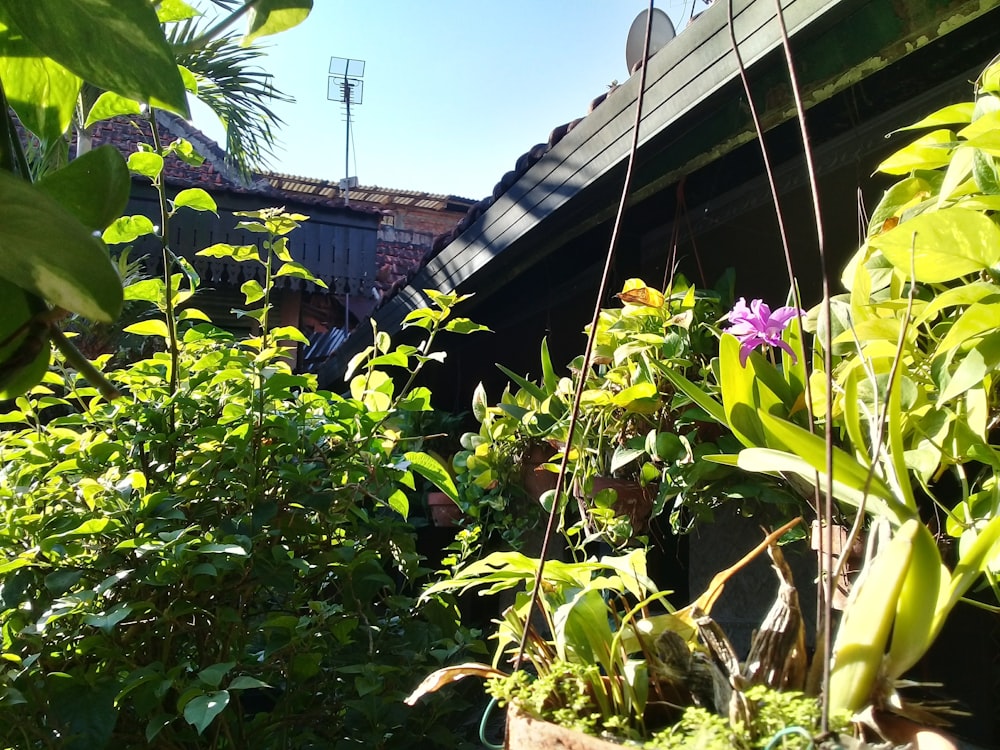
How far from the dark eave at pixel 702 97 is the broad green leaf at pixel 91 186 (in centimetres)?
85

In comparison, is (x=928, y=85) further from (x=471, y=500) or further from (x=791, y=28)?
(x=471, y=500)

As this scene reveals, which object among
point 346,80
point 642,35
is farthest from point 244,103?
point 346,80

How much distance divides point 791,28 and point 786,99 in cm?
19

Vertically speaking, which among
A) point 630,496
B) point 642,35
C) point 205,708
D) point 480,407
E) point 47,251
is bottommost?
point 205,708

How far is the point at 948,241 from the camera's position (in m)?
0.64

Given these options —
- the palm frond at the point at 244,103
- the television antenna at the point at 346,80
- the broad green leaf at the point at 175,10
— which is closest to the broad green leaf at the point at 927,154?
the broad green leaf at the point at 175,10

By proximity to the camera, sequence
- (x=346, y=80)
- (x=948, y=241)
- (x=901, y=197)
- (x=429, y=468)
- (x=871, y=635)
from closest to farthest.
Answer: (x=871, y=635)
(x=948, y=241)
(x=901, y=197)
(x=429, y=468)
(x=346, y=80)

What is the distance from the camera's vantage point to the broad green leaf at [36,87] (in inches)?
13.6

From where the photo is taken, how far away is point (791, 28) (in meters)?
0.93

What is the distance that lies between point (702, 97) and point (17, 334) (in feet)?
3.39

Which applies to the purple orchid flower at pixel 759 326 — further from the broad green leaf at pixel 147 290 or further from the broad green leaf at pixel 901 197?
the broad green leaf at pixel 147 290

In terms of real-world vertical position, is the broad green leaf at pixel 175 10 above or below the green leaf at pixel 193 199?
above

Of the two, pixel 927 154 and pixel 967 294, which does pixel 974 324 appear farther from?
pixel 927 154

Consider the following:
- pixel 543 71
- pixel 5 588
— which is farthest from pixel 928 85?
pixel 543 71
